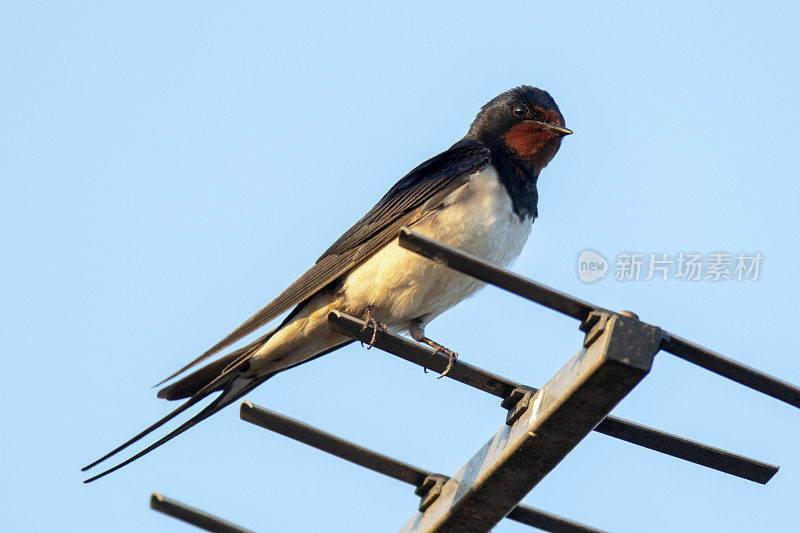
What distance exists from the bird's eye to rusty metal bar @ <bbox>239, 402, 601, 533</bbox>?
3.07 metres

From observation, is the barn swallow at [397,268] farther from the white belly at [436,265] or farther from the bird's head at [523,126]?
the bird's head at [523,126]

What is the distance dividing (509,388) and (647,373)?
69cm

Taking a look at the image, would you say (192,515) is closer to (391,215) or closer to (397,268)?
(397,268)

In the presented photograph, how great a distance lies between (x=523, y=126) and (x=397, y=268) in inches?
53.9

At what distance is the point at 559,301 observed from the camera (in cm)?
273

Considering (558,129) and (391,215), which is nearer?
(391,215)

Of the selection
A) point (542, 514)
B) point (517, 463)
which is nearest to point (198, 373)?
point (542, 514)

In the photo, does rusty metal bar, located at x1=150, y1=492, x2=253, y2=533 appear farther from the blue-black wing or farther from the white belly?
the white belly

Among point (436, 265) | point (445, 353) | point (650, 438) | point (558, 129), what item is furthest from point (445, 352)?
point (558, 129)

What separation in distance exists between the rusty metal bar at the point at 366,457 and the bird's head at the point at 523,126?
8.52 ft

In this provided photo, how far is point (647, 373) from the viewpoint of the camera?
256 centimetres

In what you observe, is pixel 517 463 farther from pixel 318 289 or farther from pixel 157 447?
pixel 318 289

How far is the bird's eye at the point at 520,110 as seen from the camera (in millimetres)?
6023

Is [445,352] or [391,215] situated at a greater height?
[391,215]
